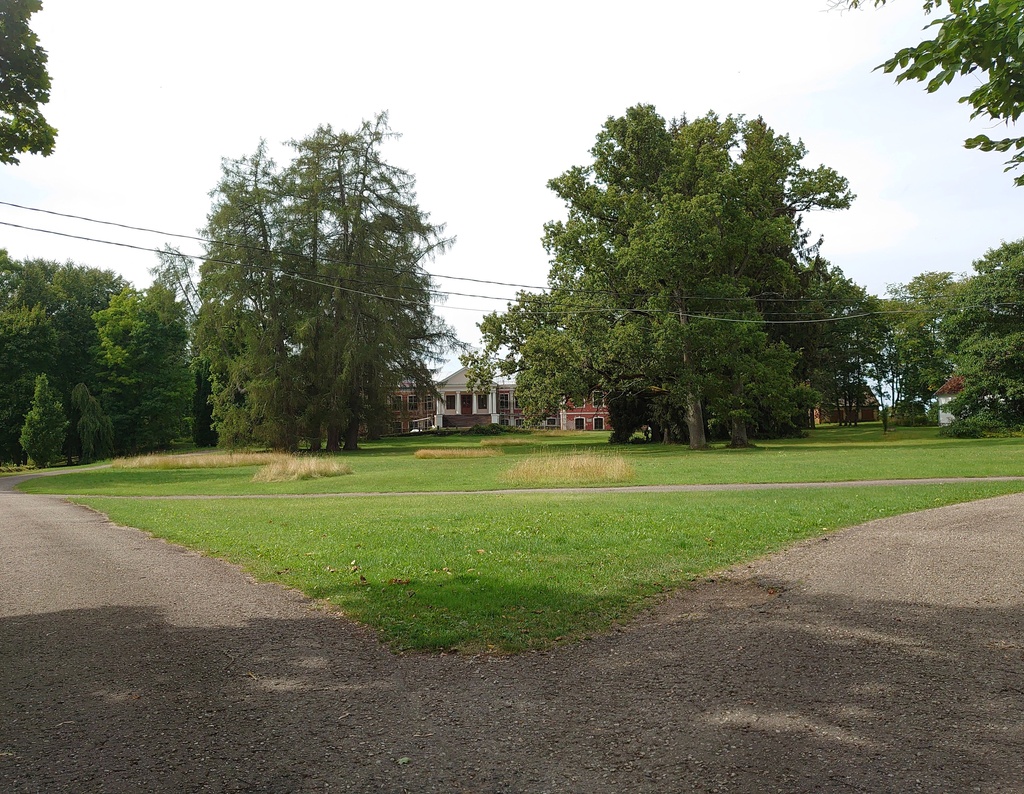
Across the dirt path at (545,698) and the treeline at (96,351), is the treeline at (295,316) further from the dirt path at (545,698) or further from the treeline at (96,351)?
the dirt path at (545,698)

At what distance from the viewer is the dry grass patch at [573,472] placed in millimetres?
21828

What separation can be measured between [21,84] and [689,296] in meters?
36.2

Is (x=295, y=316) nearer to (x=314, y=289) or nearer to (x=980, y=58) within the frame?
(x=314, y=289)

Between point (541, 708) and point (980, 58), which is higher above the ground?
point (980, 58)

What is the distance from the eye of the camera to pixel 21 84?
26.2 feet

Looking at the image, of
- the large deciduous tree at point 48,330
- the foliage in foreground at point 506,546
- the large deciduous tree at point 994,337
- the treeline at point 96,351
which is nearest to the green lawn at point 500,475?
the foliage in foreground at point 506,546

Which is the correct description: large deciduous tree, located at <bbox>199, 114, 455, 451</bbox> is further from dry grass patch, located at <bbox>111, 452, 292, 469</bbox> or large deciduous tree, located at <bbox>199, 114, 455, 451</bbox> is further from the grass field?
the grass field

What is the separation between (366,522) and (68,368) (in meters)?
58.9

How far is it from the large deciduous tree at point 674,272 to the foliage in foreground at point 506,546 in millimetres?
22270

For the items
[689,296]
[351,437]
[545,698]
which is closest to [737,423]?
[689,296]

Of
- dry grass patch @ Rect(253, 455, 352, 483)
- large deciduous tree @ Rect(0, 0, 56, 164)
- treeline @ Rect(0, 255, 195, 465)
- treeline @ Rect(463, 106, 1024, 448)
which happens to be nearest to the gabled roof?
treeline @ Rect(463, 106, 1024, 448)

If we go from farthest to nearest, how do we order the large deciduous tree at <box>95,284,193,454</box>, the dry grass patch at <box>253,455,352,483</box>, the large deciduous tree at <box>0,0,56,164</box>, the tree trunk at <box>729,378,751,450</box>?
the large deciduous tree at <box>95,284,193,454</box> < the tree trunk at <box>729,378,751,450</box> < the dry grass patch at <box>253,455,352,483</box> < the large deciduous tree at <box>0,0,56,164</box>

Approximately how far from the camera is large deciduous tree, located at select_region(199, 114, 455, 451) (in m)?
48.7

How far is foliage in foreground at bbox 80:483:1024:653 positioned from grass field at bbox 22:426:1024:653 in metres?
0.02
